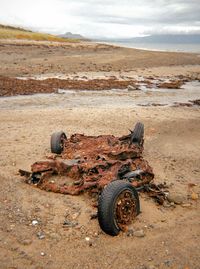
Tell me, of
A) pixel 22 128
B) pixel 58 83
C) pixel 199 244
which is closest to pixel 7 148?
pixel 22 128

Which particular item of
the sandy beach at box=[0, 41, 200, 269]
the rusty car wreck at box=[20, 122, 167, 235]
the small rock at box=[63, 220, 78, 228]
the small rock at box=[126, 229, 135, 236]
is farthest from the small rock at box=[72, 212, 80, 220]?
the small rock at box=[126, 229, 135, 236]

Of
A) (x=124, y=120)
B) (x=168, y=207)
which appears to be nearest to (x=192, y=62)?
(x=124, y=120)

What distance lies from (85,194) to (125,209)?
1285 millimetres

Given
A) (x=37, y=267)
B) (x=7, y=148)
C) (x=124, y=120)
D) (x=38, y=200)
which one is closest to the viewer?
(x=37, y=267)

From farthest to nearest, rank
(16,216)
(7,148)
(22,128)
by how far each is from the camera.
A: (22,128)
(7,148)
(16,216)

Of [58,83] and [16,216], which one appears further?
[58,83]

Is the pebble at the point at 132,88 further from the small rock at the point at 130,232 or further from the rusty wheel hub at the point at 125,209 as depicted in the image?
the small rock at the point at 130,232

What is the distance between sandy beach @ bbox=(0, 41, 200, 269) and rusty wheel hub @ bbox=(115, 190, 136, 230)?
0.55ft

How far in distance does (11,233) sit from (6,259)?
0.79 meters

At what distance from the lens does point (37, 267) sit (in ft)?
19.4

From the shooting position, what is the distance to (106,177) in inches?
316

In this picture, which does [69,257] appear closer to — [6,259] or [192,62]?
[6,259]

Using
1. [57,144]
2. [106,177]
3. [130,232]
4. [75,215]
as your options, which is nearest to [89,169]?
[106,177]

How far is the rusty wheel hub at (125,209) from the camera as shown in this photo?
6977mm
